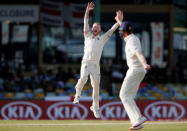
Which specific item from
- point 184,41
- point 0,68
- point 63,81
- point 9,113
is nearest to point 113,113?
point 9,113

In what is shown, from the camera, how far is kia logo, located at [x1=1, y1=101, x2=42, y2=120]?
1723 centimetres

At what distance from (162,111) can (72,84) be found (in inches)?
175

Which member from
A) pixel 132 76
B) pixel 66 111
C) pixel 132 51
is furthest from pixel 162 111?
pixel 132 51

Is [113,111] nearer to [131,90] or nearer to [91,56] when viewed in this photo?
[91,56]

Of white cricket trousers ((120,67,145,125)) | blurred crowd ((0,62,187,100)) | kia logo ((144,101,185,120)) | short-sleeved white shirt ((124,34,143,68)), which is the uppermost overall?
short-sleeved white shirt ((124,34,143,68))

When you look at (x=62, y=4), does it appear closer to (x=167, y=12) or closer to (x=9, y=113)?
(x=167, y=12)

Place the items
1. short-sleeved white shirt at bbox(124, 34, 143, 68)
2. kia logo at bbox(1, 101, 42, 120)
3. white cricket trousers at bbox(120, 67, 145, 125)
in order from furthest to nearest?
1. kia logo at bbox(1, 101, 42, 120)
2. white cricket trousers at bbox(120, 67, 145, 125)
3. short-sleeved white shirt at bbox(124, 34, 143, 68)

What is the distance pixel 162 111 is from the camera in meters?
17.7

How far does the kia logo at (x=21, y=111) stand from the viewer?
17.2m

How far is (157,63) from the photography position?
25.2 meters

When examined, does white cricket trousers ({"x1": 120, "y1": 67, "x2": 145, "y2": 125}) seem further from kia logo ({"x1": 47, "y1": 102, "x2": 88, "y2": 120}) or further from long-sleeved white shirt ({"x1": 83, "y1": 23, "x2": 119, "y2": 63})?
kia logo ({"x1": 47, "y1": 102, "x2": 88, "y2": 120})

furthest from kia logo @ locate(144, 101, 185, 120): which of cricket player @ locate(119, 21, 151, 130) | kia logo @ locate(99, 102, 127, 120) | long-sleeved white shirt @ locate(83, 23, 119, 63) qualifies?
cricket player @ locate(119, 21, 151, 130)

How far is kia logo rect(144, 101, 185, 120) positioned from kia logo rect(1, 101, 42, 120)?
3.38 m

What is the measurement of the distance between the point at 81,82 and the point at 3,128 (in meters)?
2.03
